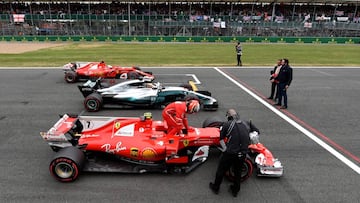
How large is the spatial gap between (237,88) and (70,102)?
740 centimetres

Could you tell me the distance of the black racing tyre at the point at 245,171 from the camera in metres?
5.96

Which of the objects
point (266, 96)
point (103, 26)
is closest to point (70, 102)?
point (266, 96)

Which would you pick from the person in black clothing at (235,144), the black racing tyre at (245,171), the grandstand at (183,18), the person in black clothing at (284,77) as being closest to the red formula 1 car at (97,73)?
the person in black clothing at (284,77)

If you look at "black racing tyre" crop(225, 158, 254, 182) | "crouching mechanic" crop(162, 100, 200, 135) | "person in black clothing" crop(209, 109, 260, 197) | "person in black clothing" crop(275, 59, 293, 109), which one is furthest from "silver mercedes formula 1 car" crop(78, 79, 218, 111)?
"person in black clothing" crop(209, 109, 260, 197)

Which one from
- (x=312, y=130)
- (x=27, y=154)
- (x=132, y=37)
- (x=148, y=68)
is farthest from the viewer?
(x=132, y=37)

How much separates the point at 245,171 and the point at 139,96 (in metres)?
5.43

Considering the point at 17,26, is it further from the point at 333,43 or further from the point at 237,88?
the point at 333,43

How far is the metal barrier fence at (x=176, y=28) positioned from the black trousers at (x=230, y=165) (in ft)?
137

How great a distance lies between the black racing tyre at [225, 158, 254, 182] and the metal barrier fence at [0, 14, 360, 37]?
41274mm

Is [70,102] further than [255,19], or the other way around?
[255,19]

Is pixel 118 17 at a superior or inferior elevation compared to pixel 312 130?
superior

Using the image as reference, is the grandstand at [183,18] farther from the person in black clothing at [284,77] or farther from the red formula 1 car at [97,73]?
the person in black clothing at [284,77]

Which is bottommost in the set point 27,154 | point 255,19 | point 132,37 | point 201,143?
point 27,154

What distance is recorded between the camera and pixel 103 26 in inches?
1839
